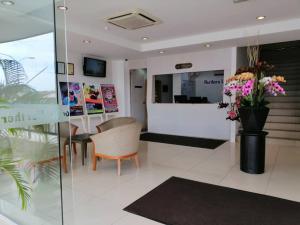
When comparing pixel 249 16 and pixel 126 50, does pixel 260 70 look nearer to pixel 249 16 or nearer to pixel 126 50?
pixel 249 16

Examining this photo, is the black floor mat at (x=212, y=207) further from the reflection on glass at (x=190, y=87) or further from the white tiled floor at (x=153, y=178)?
the reflection on glass at (x=190, y=87)

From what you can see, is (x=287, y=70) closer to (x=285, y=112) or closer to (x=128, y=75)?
(x=285, y=112)

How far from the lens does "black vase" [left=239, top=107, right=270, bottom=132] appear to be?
3.39 m

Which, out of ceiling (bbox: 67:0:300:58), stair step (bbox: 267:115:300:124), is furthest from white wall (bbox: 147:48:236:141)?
stair step (bbox: 267:115:300:124)

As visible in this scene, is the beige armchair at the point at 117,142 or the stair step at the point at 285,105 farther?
the stair step at the point at 285,105

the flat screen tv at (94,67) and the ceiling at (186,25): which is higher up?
the ceiling at (186,25)

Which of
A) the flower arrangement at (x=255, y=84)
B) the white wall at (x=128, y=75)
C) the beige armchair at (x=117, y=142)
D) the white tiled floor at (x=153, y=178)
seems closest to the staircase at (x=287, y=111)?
the white tiled floor at (x=153, y=178)

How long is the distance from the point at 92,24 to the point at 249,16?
2850 mm

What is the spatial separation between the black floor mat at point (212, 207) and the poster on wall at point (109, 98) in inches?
170

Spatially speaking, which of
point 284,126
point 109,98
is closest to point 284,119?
point 284,126

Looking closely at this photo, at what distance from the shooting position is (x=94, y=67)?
6.70 metres

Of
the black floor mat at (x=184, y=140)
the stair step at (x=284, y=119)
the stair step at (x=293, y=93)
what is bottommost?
the black floor mat at (x=184, y=140)

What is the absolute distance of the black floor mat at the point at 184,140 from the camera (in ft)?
18.1

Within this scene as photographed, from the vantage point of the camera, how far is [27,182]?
75.1 inches
